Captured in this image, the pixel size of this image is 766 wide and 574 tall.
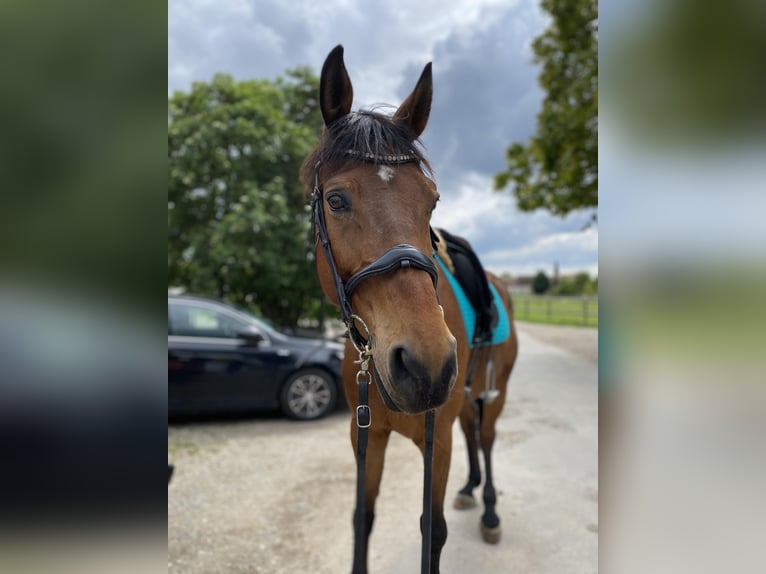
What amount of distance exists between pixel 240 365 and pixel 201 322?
79cm

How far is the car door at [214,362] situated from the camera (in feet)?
16.0

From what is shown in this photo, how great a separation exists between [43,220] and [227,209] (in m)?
8.65

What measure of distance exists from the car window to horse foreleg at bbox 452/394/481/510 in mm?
3283

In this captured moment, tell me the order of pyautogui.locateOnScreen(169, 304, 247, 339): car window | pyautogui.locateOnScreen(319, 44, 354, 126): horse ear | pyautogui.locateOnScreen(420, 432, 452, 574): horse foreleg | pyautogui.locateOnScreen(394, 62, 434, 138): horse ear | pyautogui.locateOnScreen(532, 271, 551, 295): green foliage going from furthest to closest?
pyautogui.locateOnScreen(532, 271, 551, 295): green foliage
pyautogui.locateOnScreen(169, 304, 247, 339): car window
pyautogui.locateOnScreen(420, 432, 452, 574): horse foreleg
pyautogui.locateOnScreen(394, 62, 434, 138): horse ear
pyautogui.locateOnScreen(319, 44, 354, 126): horse ear

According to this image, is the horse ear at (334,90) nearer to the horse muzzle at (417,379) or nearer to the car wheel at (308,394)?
the horse muzzle at (417,379)

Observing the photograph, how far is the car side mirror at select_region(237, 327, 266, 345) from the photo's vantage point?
17.0ft

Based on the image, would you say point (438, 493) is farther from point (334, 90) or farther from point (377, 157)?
point (334, 90)

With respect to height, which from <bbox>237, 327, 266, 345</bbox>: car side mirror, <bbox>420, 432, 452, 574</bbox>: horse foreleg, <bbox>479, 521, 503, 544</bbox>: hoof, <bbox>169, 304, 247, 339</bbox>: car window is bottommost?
<bbox>479, 521, 503, 544</bbox>: hoof

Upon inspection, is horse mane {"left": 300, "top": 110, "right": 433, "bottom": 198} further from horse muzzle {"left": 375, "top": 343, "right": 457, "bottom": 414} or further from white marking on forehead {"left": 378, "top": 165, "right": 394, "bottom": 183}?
horse muzzle {"left": 375, "top": 343, "right": 457, "bottom": 414}

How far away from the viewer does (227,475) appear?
3.84m

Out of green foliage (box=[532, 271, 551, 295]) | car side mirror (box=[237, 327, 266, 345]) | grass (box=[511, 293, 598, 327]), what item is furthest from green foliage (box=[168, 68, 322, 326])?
green foliage (box=[532, 271, 551, 295])

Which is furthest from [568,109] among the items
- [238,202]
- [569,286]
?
[569,286]

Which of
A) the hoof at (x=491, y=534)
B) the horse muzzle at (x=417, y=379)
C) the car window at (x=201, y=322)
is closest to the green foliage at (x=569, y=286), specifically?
the car window at (x=201, y=322)

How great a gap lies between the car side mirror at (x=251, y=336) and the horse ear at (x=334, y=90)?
160 inches
